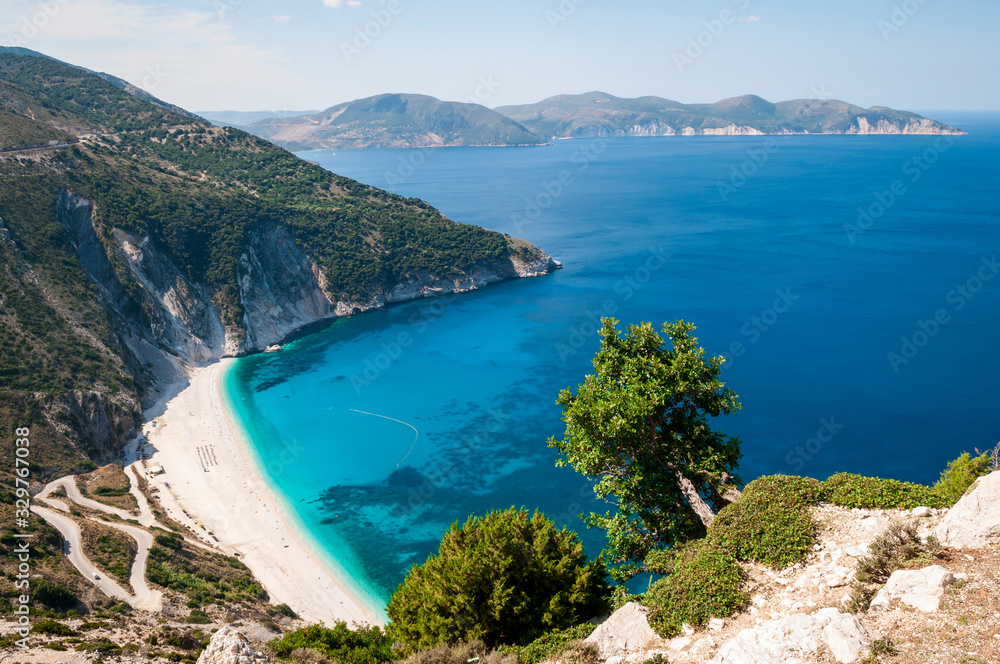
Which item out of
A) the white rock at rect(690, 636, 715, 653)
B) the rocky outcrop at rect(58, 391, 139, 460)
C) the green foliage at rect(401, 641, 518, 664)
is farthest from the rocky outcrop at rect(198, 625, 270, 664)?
the rocky outcrop at rect(58, 391, 139, 460)

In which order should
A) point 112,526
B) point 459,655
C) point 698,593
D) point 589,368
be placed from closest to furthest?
1. point 698,593
2. point 459,655
3. point 112,526
4. point 589,368

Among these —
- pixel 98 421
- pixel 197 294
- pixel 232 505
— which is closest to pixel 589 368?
pixel 232 505

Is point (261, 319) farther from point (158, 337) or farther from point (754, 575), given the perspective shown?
point (754, 575)

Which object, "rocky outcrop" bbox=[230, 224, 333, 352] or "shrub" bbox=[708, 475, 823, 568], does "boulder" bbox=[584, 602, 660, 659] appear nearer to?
"shrub" bbox=[708, 475, 823, 568]

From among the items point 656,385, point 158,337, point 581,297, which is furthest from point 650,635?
point 581,297

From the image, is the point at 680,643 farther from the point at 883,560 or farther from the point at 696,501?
the point at 696,501

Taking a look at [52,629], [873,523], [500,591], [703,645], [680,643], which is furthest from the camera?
[52,629]
